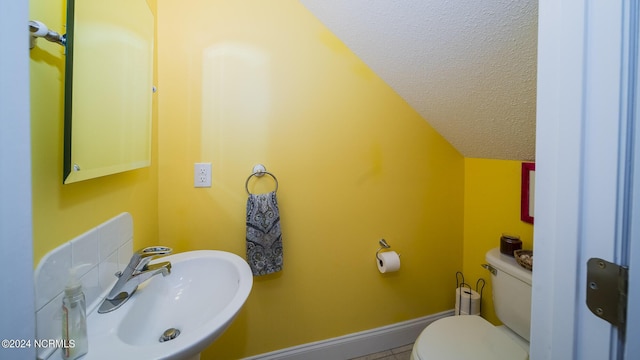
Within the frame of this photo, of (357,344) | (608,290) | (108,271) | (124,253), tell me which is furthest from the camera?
(357,344)

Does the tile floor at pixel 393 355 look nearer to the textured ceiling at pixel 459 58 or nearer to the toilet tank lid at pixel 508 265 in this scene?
the toilet tank lid at pixel 508 265

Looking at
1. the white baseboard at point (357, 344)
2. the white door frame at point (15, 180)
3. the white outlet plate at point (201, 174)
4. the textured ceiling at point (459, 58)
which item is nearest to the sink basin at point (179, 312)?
the white door frame at point (15, 180)

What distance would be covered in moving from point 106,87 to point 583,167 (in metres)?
1.10

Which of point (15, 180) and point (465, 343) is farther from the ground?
point (15, 180)

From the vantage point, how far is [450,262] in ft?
5.61

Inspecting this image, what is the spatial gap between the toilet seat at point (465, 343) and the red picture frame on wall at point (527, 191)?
0.61 metres

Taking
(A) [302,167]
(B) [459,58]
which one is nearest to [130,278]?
(A) [302,167]

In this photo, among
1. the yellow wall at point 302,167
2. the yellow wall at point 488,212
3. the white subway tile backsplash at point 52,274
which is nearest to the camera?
the white subway tile backsplash at point 52,274

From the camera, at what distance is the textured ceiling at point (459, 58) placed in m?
0.85

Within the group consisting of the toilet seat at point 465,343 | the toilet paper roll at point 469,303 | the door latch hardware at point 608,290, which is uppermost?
the door latch hardware at point 608,290

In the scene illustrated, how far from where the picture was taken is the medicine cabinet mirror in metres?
0.56

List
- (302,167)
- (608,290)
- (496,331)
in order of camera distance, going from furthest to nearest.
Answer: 1. (302,167)
2. (496,331)
3. (608,290)

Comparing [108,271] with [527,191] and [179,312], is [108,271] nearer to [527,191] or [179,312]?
[179,312]

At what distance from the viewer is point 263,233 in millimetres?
1240
